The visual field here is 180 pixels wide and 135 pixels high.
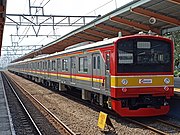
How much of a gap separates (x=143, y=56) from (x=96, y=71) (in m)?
2.11

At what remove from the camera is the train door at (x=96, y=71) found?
37.8 ft

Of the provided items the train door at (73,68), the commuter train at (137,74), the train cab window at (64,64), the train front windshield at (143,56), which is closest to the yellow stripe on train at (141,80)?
the commuter train at (137,74)

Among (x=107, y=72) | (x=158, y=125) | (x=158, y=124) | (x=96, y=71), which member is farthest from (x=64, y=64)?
(x=158, y=125)

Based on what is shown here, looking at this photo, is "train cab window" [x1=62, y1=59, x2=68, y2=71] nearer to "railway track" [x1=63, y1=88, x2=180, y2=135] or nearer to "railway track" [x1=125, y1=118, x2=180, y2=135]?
"railway track" [x1=63, y1=88, x2=180, y2=135]

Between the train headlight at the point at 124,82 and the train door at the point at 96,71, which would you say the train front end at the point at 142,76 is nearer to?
the train headlight at the point at 124,82

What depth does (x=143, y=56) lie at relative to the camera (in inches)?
412

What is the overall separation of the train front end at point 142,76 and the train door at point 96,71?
4.23 ft

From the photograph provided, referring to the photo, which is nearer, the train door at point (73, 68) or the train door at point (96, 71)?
the train door at point (96, 71)

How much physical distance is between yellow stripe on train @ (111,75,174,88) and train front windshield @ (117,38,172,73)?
215mm

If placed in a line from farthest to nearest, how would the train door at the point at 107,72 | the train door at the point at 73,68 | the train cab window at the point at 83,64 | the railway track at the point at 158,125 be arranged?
the train door at the point at 73,68 → the train cab window at the point at 83,64 → the train door at the point at 107,72 → the railway track at the point at 158,125

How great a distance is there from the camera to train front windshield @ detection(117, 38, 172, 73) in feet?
33.5

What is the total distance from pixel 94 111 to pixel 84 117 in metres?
1.28

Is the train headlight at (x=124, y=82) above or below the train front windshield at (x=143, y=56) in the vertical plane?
below

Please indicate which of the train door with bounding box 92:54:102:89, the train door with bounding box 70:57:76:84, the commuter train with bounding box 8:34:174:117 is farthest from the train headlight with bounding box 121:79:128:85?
the train door with bounding box 70:57:76:84
